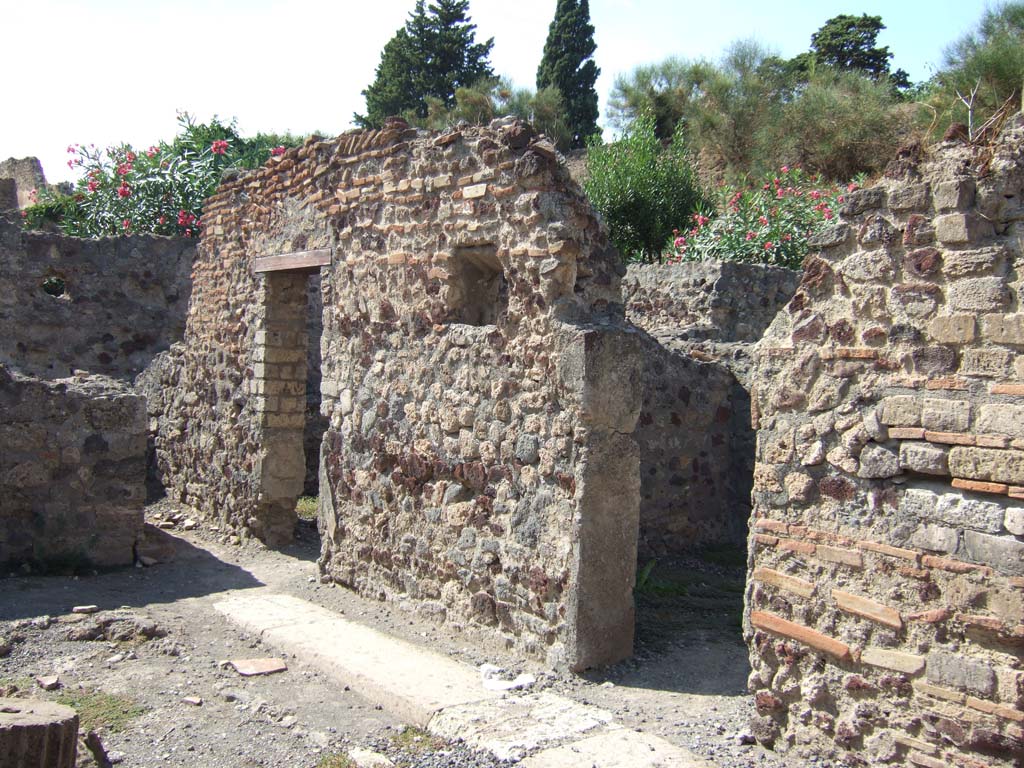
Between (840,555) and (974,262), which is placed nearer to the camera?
(974,262)

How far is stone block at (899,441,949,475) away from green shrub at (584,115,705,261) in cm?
1300

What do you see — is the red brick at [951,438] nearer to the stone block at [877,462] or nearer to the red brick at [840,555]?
the stone block at [877,462]

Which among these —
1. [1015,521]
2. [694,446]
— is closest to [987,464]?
[1015,521]

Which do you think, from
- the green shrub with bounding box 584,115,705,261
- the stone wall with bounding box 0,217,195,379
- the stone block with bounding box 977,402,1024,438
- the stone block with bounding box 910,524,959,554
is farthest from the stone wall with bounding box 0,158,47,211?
the stone block with bounding box 977,402,1024,438

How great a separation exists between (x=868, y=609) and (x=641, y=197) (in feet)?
44.9

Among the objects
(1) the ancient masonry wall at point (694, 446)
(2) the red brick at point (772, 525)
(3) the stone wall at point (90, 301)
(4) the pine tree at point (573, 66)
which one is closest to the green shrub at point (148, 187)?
(3) the stone wall at point (90, 301)

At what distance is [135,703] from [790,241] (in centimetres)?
924

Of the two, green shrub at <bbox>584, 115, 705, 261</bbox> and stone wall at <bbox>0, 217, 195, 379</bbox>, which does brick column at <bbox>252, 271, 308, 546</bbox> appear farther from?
green shrub at <bbox>584, 115, 705, 261</bbox>

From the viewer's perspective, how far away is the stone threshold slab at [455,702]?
3.94 meters

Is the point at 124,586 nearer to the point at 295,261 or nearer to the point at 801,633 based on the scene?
the point at 295,261

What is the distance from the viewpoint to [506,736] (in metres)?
4.11

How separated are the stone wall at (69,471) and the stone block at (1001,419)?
18.7ft

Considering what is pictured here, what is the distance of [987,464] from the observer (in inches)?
A: 128

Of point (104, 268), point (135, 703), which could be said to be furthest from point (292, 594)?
point (104, 268)
